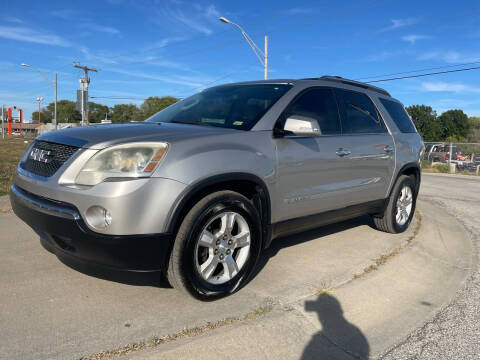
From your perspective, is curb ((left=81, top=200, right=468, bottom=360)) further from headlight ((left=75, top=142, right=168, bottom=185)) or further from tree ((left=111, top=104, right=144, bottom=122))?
tree ((left=111, top=104, right=144, bottom=122))

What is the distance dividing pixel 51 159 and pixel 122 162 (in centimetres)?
65

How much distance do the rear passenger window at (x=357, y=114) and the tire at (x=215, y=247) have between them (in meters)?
1.72

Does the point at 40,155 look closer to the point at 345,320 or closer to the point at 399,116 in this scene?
the point at 345,320

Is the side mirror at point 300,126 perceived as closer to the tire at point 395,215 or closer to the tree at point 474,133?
the tire at point 395,215

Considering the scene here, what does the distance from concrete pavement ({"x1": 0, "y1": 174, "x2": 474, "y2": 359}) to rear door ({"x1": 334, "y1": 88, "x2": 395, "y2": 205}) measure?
29.0 inches

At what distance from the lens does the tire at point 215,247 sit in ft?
8.69

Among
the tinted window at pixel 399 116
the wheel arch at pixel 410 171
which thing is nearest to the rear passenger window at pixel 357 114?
the tinted window at pixel 399 116

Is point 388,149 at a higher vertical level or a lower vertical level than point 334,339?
higher

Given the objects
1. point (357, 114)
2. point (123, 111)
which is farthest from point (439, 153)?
point (123, 111)

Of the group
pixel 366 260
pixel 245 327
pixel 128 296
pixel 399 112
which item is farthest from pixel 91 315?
pixel 399 112

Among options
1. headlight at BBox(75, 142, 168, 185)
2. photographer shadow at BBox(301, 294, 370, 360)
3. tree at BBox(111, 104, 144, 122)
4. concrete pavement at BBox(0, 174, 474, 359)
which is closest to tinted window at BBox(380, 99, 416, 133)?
concrete pavement at BBox(0, 174, 474, 359)

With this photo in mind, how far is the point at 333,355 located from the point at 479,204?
281 inches

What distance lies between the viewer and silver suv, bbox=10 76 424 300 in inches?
97.2

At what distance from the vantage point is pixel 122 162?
2.55 metres
